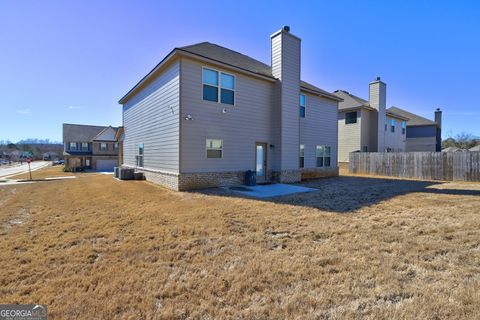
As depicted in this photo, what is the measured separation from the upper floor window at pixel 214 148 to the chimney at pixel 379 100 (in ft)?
62.8

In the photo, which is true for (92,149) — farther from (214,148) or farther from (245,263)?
(245,263)

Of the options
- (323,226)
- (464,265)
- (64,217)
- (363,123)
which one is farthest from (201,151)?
(363,123)

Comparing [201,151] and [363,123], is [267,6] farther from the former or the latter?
[363,123]

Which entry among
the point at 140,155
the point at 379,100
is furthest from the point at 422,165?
the point at 140,155

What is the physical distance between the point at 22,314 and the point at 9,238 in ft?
11.1

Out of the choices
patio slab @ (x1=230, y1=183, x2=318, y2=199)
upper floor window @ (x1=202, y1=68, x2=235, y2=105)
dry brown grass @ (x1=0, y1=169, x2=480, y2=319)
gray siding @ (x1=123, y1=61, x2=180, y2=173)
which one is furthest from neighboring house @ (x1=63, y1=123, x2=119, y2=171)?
dry brown grass @ (x1=0, y1=169, x2=480, y2=319)

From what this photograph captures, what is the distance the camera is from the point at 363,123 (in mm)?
23266

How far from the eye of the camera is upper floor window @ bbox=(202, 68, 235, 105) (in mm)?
11100

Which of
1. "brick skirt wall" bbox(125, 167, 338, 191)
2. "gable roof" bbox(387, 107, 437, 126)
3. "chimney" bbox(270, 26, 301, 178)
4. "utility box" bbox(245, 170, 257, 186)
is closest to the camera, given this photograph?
"brick skirt wall" bbox(125, 167, 338, 191)

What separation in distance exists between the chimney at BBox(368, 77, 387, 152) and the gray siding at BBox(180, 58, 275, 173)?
15.4 metres

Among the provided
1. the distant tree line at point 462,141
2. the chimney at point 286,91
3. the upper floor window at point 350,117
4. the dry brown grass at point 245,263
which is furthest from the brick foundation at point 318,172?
the distant tree line at point 462,141

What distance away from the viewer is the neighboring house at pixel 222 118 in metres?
10.6

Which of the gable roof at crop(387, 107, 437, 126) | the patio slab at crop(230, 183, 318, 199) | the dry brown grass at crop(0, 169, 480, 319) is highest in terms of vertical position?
the gable roof at crop(387, 107, 437, 126)

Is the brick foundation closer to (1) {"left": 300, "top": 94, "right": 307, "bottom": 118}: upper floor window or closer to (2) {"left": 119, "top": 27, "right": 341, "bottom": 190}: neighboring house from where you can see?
(2) {"left": 119, "top": 27, "right": 341, "bottom": 190}: neighboring house
